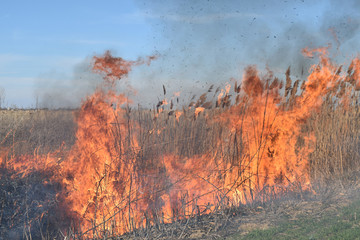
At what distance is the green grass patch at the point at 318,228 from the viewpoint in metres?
4.42

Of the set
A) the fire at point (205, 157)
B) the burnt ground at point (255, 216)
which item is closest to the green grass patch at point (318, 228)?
the burnt ground at point (255, 216)

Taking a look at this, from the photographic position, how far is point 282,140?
669 cm

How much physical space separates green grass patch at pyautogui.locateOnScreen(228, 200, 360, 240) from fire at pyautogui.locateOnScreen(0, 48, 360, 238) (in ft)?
3.12

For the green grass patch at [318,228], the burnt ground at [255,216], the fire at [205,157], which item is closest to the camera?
the green grass patch at [318,228]

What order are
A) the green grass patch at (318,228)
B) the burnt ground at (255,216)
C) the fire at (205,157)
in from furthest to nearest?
the fire at (205,157) < the burnt ground at (255,216) < the green grass patch at (318,228)

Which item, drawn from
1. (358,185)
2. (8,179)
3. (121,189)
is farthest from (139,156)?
(358,185)

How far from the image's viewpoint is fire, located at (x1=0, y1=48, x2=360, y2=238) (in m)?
6.03

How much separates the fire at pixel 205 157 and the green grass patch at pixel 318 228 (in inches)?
37.4

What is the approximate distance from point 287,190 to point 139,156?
8.52 ft

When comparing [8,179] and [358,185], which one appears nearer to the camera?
[358,185]

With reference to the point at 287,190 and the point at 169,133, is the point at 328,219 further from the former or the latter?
the point at 169,133

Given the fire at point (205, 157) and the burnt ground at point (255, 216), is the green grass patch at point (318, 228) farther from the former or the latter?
the fire at point (205, 157)

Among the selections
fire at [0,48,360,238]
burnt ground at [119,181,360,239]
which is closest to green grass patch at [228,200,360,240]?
burnt ground at [119,181,360,239]

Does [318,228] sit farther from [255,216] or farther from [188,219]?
[188,219]
